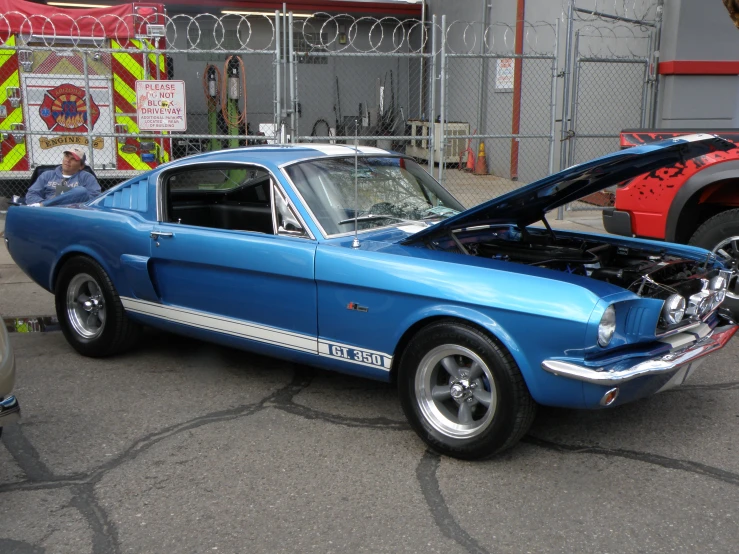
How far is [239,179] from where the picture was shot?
534cm

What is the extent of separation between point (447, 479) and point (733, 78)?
32.7ft

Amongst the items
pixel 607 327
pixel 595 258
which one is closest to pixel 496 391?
pixel 607 327

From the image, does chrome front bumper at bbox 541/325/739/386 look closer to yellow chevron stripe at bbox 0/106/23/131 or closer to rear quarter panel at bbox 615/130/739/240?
rear quarter panel at bbox 615/130/739/240

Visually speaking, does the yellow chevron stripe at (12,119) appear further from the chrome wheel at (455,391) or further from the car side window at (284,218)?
the chrome wheel at (455,391)

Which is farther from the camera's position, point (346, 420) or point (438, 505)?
point (346, 420)

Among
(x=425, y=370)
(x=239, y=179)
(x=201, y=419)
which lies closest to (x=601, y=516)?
(x=425, y=370)

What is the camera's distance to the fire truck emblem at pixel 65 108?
10.8 m

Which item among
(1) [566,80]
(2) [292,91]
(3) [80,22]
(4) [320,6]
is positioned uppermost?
(4) [320,6]

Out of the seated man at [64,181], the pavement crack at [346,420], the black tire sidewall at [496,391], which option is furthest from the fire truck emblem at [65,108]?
the black tire sidewall at [496,391]

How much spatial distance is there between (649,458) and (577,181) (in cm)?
152

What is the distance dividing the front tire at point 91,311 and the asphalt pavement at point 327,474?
0.35 metres

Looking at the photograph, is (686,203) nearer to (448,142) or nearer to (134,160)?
(134,160)

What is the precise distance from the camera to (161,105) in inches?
372

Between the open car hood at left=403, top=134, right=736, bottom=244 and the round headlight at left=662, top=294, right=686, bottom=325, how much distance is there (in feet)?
2.45
